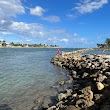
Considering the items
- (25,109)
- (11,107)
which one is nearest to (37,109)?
(25,109)

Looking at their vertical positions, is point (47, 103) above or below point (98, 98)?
below

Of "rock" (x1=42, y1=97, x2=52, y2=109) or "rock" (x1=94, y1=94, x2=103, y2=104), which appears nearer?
"rock" (x1=94, y1=94, x2=103, y2=104)

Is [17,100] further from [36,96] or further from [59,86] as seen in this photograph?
[59,86]

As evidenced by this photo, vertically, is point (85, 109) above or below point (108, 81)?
below

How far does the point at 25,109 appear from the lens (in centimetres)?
1426

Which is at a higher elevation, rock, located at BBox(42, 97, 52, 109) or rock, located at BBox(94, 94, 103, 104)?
rock, located at BBox(94, 94, 103, 104)

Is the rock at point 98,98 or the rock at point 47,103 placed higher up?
the rock at point 98,98

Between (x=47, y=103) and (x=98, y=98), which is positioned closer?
(x=98, y=98)

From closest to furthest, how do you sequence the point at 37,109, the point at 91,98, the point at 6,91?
the point at 91,98 → the point at 37,109 → the point at 6,91

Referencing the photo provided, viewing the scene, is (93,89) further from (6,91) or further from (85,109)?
(6,91)

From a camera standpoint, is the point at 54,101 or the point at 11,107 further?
the point at 54,101

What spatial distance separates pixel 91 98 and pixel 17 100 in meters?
6.11

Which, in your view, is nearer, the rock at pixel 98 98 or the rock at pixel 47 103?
the rock at pixel 98 98

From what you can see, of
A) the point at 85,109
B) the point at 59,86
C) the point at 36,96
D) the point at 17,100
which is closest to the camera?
the point at 85,109
